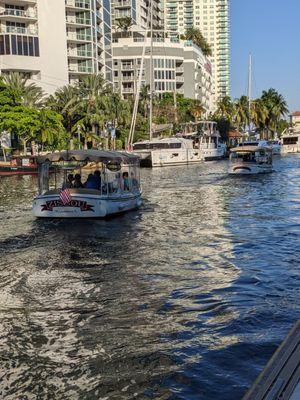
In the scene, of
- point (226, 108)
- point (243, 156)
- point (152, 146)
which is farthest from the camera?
point (226, 108)

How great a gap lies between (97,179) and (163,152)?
4600 centimetres

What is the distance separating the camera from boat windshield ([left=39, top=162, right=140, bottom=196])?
74.7 ft

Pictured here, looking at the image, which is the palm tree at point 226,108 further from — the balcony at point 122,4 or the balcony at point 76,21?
the balcony at point 76,21

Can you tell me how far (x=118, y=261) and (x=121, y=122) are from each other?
261ft

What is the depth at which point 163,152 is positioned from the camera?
6844cm

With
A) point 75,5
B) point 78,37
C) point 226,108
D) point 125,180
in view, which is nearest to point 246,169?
point 125,180

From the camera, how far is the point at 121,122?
93125 millimetres

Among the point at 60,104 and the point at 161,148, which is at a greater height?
the point at 60,104

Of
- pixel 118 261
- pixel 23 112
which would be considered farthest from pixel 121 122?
pixel 118 261

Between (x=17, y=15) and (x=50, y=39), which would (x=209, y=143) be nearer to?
(x=50, y=39)

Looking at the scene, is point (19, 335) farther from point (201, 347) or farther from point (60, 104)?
point (60, 104)

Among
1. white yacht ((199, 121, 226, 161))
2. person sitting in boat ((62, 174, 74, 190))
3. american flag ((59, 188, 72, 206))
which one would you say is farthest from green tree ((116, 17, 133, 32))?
american flag ((59, 188, 72, 206))

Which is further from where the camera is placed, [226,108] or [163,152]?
[226,108]

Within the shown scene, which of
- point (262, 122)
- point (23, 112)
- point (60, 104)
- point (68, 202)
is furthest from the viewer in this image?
point (262, 122)
